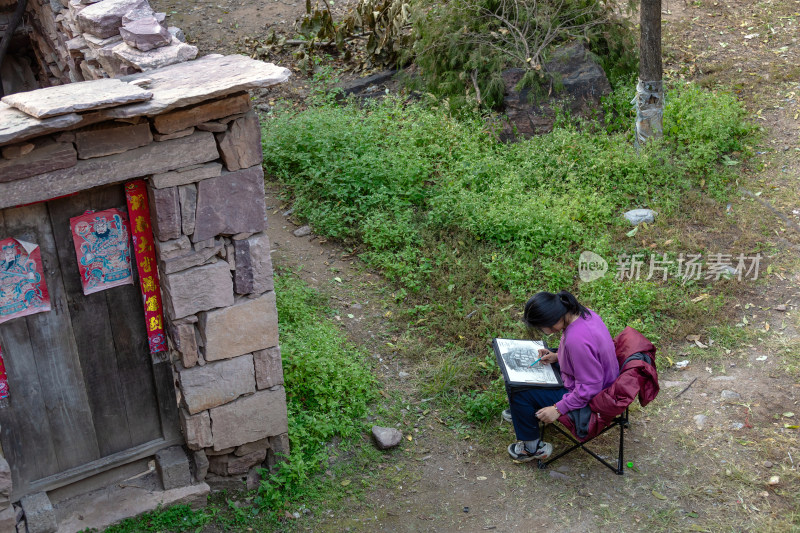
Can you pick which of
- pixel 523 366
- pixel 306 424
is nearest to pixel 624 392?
pixel 523 366

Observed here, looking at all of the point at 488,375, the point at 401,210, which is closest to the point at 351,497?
the point at 488,375

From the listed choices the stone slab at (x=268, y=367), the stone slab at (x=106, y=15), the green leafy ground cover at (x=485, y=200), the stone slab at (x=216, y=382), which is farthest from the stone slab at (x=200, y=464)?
the stone slab at (x=106, y=15)

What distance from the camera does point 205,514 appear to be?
4.70 m

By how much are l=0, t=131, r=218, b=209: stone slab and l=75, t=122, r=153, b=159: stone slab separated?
0.13 ft

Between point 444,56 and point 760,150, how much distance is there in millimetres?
4042

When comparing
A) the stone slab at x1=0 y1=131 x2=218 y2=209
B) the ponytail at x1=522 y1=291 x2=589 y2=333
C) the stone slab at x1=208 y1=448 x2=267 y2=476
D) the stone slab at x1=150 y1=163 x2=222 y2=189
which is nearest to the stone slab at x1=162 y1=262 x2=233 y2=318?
the stone slab at x1=150 y1=163 x2=222 y2=189

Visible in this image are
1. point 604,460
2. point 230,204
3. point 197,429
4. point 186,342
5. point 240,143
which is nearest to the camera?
point 240,143

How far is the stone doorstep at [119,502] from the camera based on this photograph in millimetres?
4418

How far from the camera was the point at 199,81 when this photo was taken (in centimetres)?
391

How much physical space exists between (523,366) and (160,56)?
3.26 metres

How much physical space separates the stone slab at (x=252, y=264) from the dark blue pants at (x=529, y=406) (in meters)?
1.87

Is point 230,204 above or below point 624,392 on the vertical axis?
above

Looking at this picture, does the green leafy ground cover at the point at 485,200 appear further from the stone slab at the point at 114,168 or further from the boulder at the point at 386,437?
the stone slab at the point at 114,168

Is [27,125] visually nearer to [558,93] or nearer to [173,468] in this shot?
[173,468]
